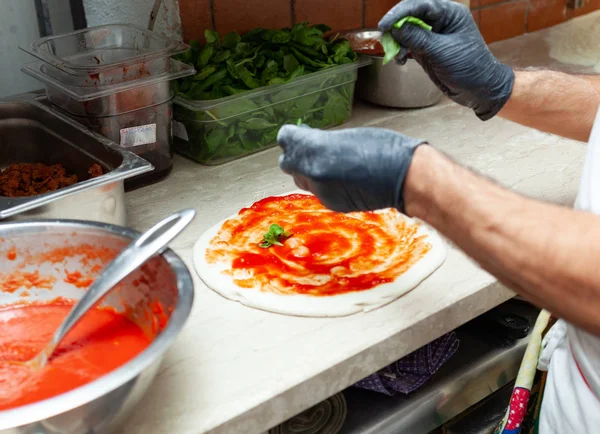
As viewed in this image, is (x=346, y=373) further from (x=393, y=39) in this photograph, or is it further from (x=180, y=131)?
(x=180, y=131)

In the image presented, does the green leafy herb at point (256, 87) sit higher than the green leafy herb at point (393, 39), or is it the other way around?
the green leafy herb at point (393, 39)

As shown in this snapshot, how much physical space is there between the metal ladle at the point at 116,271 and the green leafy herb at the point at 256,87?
0.70 m

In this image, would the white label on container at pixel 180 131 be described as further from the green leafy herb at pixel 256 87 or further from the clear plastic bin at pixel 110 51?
the clear plastic bin at pixel 110 51

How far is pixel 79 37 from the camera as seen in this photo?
5.11 ft

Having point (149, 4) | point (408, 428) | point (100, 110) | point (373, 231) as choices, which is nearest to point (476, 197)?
point (373, 231)

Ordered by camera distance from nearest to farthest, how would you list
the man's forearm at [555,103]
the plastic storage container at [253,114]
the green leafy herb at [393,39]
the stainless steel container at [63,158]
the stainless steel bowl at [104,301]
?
the stainless steel bowl at [104,301], the stainless steel container at [63,158], the green leafy herb at [393,39], the man's forearm at [555,103], the plastic storage container at [253,114]

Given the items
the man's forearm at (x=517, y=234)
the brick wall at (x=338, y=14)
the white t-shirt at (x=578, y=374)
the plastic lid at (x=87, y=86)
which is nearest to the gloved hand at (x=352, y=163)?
the man's forearm at (x=517, y=234)

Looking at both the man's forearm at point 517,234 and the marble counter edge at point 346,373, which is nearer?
the man's forearm at point 517,234

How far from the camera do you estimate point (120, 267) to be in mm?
883

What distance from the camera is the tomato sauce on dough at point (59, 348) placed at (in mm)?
849

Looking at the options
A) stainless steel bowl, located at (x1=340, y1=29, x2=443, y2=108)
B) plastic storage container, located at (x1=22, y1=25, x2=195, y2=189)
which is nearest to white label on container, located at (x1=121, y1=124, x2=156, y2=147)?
plastic storage container, located at (x1=22, y1=25, x2=195, y2=189)

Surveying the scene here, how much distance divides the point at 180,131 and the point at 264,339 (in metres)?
0.76

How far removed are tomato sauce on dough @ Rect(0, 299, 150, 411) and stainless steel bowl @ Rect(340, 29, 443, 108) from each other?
1.18 m

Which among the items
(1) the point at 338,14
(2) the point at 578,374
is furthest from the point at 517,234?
(1) the point at 338,14
